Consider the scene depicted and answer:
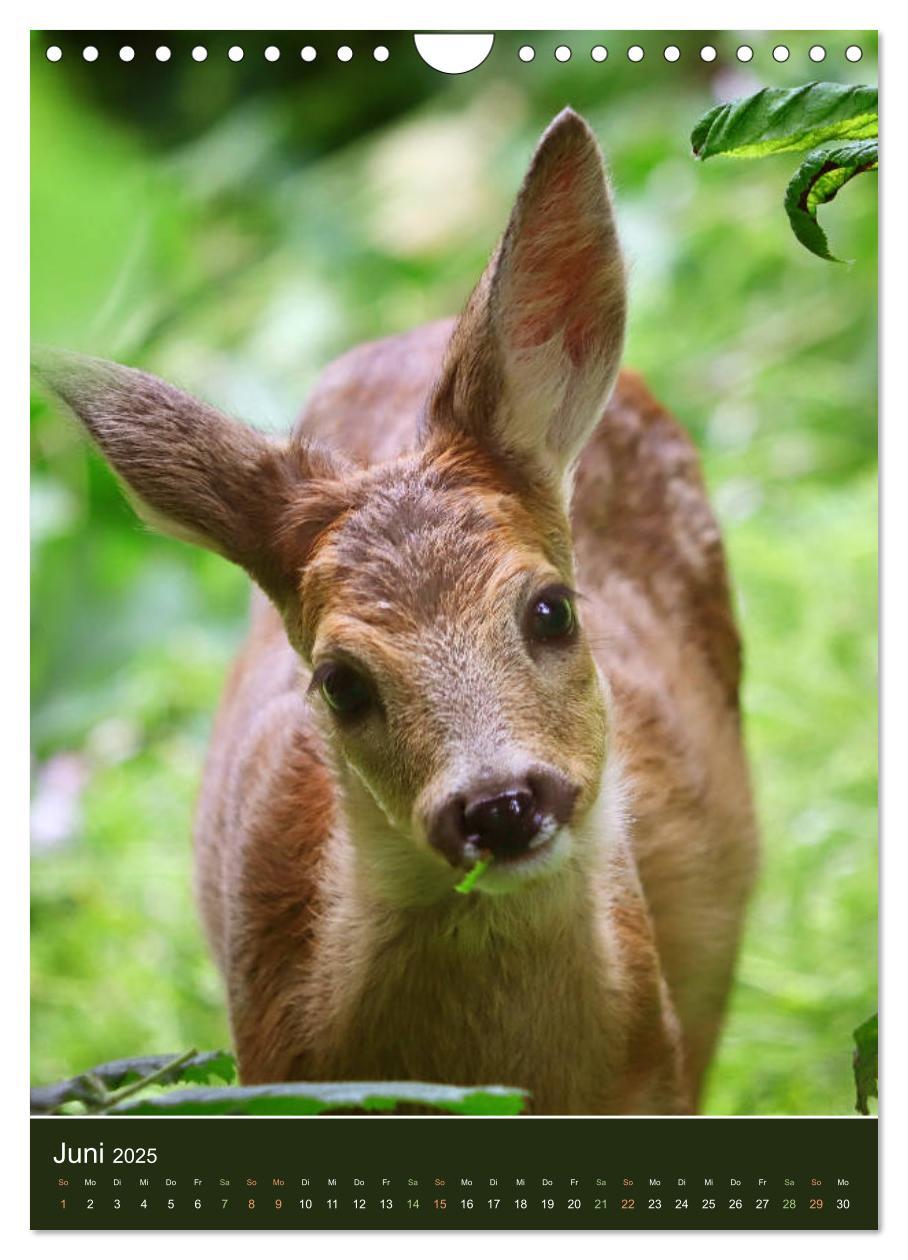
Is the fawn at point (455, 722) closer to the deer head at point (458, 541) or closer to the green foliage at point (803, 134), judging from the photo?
the deer head at point (458, 541)

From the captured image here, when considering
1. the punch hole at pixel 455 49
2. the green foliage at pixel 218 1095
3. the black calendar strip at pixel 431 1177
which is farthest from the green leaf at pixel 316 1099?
the punch hole at pixel 455 49

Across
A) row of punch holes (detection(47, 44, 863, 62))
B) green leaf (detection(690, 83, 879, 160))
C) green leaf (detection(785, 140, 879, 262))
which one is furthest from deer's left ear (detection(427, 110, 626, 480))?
row of punch holes (detection(47, 44, 863, 62))

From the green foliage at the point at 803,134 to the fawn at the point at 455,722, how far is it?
0.20 metres

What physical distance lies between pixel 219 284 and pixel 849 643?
1826 millimetres

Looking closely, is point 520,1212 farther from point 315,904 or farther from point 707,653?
point 707,653

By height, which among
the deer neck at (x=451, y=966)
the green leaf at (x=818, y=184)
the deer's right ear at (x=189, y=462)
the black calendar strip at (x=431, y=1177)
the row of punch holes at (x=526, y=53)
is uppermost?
the row of punch holes at (x=526, y=53)

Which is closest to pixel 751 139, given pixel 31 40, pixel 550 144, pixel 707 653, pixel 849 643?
pixel 550 144

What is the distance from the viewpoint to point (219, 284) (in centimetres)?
482

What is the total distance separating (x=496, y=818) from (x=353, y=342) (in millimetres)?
2804

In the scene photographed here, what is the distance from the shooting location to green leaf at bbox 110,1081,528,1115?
2170 millimetres

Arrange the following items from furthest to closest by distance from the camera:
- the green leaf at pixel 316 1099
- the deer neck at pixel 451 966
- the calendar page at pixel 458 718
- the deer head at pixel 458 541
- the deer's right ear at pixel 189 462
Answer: the deer neck at pixel 451 966 → the deer's right ear at pixel 189 462 → the calendar page at pixel 458 718 → the deer head at pixel 458 541 → the green leaf at pixel 316 1099

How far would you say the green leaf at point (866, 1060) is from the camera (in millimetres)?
2562

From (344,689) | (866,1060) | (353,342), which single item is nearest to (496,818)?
(344,689)

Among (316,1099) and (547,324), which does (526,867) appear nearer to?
(316,1099)
